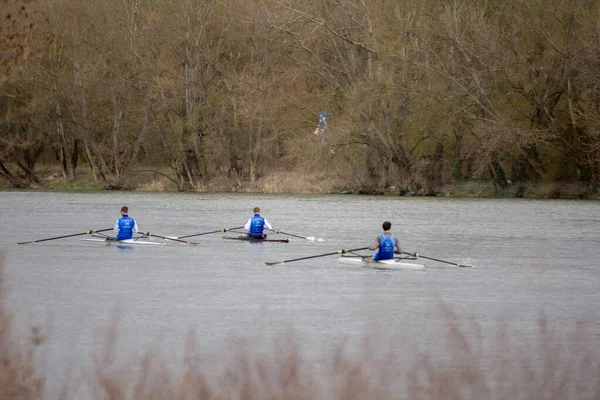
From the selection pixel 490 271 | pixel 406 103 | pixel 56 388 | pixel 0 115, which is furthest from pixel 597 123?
pixel 56 388

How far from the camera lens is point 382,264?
80.1 feet

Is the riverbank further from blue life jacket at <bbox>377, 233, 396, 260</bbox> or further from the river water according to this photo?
blue life jacket at <bbox>377, 233, 396, 260</bbox>

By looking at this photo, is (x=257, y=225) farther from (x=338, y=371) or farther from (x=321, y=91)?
(x=321, y=91)

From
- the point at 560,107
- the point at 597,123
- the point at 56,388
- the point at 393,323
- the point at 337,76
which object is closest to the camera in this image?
the point at 56,388

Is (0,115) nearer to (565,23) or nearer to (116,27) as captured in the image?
(116,27)

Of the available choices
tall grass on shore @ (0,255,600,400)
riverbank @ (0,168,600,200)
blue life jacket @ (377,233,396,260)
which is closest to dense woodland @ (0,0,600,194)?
riverbank @ (0,168,600,200)

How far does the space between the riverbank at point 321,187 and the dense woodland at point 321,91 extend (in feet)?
1.09

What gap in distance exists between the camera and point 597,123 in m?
49.1

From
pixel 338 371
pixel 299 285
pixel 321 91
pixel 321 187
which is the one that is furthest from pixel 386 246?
pixel 321 91

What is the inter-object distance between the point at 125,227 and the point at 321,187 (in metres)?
30.0

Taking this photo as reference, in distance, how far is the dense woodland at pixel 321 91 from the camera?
2062 inches

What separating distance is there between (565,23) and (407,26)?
815 cm

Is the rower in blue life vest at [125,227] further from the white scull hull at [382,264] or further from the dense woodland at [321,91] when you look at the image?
the dense woodland at [321,91]

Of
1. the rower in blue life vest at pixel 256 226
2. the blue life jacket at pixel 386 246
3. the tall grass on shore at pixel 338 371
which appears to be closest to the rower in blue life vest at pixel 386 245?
the blue life jacket at pixel 386 246
